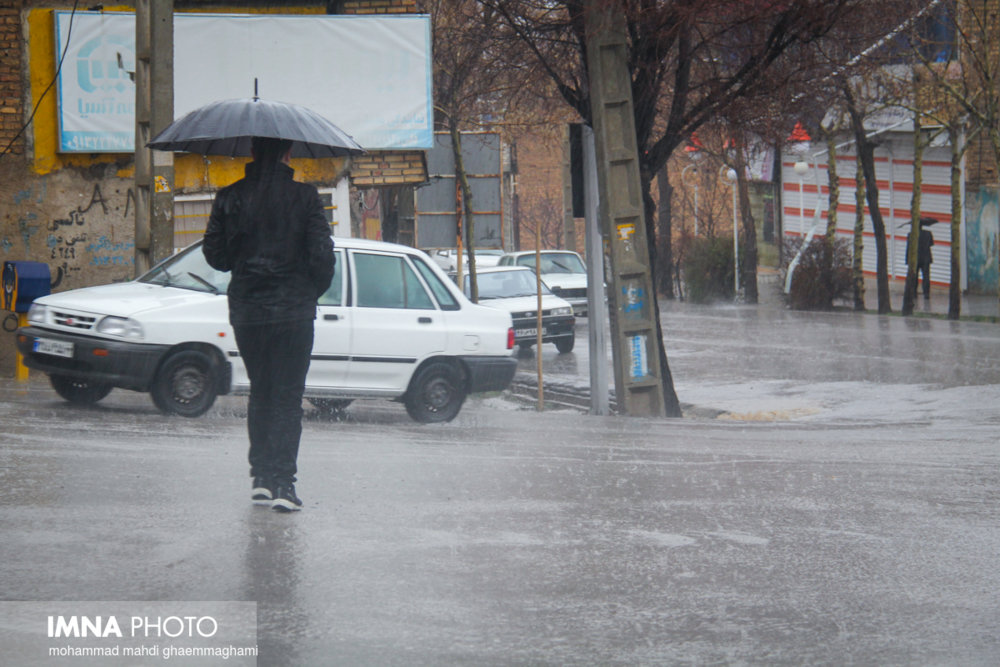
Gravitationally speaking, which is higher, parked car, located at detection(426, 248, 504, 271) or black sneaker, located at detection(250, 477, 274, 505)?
parked car, located at detection(426, 248, 504, 271)

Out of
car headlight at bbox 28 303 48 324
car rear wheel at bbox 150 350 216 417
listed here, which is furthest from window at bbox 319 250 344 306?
car headlight at bbox 28 303 48 324

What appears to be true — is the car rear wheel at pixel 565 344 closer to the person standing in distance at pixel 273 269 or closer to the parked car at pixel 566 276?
the parked car at pixel 566 276

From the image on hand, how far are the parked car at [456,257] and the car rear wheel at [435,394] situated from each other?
68.6ft

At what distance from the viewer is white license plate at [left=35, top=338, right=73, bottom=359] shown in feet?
31.9

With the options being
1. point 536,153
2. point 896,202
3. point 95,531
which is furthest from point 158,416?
point 536,153

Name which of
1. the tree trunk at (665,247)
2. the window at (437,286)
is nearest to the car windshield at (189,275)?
the window at (437,286)

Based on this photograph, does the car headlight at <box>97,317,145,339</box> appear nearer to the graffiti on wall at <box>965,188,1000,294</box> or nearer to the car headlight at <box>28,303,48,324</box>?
the car headlight at <box>28,303,48,324</box>

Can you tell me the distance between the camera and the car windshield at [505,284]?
20.9 meters

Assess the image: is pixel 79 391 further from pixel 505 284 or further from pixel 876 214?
pixel 876 214

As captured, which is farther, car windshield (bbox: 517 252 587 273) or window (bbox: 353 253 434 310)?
car windshield (bbox: 517 252 587 273)

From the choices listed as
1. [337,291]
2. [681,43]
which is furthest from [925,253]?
[337,291]

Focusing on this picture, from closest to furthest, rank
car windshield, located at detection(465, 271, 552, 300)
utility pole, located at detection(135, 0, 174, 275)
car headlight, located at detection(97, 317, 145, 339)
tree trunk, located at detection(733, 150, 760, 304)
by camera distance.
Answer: car headlight, located at detection(97, 317, 145, 339) < utility pole, located at detection(135, 0, 174, 275) < car windshield, located at detection(465, 271, 552, 300) < tree trunk, located at detection(733, 150, 760, 304)

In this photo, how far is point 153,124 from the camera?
11922 millimetres

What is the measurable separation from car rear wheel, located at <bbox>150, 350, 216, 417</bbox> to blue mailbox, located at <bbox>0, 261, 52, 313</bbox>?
3146 millimetres
